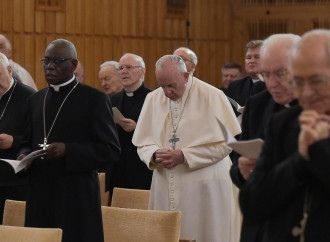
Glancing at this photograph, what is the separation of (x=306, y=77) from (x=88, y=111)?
11.2 ft

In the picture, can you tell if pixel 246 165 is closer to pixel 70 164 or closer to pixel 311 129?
pixel 311 129

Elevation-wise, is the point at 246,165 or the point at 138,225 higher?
the point at 246,165

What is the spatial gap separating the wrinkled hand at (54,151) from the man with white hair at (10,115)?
94 centimetres

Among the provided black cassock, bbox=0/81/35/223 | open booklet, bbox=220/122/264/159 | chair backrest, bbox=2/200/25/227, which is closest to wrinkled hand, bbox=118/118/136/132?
black cassock, bbox=0/81/35/223

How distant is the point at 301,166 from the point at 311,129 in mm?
136

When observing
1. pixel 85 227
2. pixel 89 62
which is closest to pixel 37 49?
→ pixel 89 62

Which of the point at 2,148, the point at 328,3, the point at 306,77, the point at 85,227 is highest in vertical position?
the point at 328,3

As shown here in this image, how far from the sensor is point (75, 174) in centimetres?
598

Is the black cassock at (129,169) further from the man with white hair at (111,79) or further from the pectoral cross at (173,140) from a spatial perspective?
the pectoral cross at (173,140)

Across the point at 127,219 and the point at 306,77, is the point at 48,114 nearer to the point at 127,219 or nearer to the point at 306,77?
the point at 127,219

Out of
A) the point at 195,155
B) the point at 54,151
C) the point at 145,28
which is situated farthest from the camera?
the point at 145,28

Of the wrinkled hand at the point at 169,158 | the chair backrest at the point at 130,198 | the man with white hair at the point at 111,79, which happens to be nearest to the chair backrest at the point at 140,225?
the chair backrest at the point at 130,198

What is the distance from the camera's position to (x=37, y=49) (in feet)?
43.9

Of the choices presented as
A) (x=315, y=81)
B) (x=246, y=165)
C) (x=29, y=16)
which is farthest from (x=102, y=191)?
(x=29, y=16)
